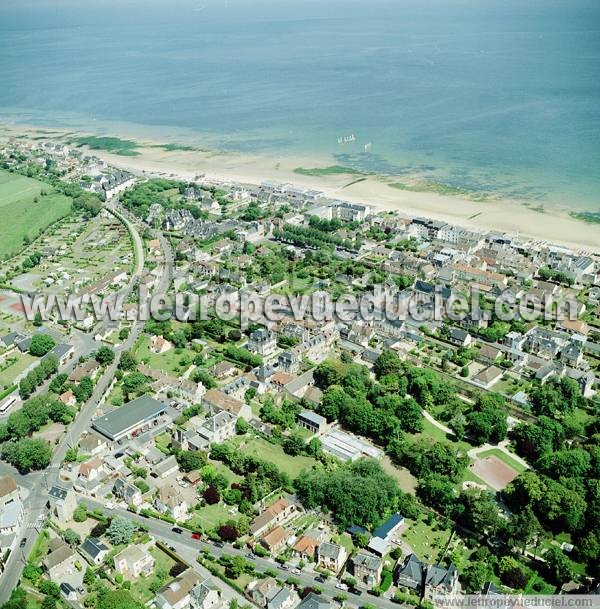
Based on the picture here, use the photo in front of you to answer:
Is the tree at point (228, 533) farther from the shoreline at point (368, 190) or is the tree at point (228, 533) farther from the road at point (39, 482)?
the shoreline at point (368, 190)

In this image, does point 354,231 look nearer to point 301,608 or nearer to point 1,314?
point 1,314

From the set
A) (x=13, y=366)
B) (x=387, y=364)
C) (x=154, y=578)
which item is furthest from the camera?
(x=13, y=366)

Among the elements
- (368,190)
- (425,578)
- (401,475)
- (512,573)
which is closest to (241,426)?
(401,475)

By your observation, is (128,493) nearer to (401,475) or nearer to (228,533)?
(228,533)

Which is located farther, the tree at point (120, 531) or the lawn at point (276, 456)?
the lawn at point (276, 456)

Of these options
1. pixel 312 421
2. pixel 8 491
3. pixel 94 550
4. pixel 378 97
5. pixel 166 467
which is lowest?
pixel 312 421

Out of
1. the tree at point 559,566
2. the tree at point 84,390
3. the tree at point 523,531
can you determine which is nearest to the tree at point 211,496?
the tree at point 84,390

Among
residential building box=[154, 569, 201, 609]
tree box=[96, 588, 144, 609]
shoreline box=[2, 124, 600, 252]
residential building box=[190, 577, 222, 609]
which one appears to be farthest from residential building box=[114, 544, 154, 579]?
Result: shoreline box=[2, 124, 600, 252]
